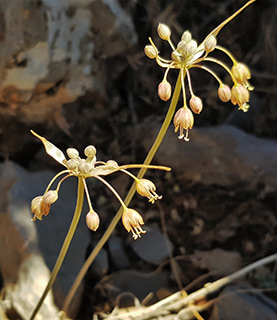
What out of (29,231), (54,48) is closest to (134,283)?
(29,231)

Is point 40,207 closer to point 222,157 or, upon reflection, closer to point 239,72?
point 239,72

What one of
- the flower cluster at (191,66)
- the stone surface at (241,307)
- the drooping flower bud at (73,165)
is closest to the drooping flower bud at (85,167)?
the drooping flower bud at (73,165)

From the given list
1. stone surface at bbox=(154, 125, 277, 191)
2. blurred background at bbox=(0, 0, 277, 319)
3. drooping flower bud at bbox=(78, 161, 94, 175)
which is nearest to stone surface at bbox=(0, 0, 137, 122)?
blurred background at bbox=(0, 0, 277, 319)

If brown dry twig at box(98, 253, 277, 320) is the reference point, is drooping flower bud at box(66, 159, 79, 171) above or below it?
above

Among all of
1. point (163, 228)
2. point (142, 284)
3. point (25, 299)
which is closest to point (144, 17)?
point (163, 228)

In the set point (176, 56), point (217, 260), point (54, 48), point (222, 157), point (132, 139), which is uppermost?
point (54, 48)

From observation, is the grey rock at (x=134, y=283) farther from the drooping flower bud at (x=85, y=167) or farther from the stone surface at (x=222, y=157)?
the drooping flower bud at (x=85, y=167)

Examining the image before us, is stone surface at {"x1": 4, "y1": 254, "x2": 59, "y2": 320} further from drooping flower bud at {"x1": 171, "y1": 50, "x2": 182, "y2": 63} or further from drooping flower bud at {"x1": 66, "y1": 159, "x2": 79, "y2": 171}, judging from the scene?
drooping flower bud at {"x1": 171, "y1": 50, "x2": 182, "y2": 63}

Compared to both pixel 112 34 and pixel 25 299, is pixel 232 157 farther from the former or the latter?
pixel 25 299
